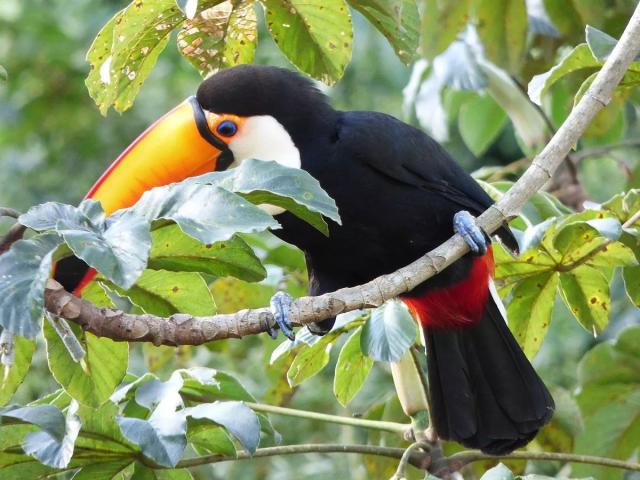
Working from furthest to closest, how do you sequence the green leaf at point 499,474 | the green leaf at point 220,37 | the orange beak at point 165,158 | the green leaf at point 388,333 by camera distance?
the green leaf at point 220,37
the orange beak at point 165,158
the green leaf at point 388,333
the green leaf at point 499,474

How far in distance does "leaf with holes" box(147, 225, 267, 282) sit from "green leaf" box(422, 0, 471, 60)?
1.24 m

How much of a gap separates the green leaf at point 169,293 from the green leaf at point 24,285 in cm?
56

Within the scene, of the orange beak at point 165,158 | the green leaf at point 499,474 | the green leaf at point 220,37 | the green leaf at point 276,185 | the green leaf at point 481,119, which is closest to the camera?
the green leaf at point 276,185

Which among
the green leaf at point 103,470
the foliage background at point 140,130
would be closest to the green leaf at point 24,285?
the green leaf at point 103,470

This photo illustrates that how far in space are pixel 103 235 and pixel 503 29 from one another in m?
1.84

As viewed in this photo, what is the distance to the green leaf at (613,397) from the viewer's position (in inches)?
104

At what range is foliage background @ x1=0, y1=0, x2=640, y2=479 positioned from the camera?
439cm

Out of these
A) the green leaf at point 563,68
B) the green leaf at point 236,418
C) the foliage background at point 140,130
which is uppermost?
the green leaf at point 563,68

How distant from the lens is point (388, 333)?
209 centimetres

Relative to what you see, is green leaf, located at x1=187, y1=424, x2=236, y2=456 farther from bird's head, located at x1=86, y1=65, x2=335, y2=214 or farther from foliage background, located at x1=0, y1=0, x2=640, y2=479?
foliage background, located at x1=0, y1=0, x2=640, y2=479

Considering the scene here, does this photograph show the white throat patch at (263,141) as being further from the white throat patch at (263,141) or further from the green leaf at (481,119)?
the green leaf at (481,119)

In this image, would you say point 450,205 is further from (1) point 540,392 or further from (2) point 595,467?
(2) point 595,467

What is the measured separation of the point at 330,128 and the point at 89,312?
95 centimetres

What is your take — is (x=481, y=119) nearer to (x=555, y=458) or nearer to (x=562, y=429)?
(x=562, y=429)
